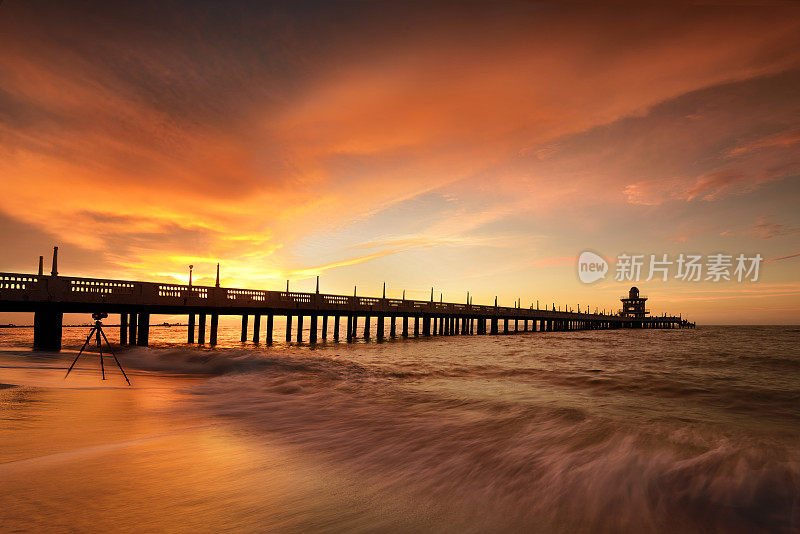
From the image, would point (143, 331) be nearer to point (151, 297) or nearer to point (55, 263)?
point (151, 297)

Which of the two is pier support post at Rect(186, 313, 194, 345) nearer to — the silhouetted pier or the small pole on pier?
the silhouetted pier

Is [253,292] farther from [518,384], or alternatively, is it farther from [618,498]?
[618,498]

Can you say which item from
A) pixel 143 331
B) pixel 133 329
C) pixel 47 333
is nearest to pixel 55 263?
pixel 47 333

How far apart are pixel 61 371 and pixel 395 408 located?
10141mm

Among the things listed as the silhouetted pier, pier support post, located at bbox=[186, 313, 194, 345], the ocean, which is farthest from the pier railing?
the ocean

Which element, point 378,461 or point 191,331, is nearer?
point 378,461

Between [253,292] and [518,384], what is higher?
[253,292]

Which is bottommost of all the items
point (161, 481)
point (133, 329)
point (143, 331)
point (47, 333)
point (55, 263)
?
point (133, 329)

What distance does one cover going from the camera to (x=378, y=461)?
607cm

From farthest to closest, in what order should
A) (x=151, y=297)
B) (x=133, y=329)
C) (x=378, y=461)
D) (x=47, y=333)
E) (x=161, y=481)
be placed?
1. (x=133, y=329)
2. (x=151, y=297)
3. (x=47, y=333)
4. (x=378, y=461)
5. (x=161, y=481)

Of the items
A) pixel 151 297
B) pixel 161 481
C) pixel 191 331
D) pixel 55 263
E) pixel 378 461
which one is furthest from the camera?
pixel 191 331

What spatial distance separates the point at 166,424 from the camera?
6867 mm

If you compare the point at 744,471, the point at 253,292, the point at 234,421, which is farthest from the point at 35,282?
the point at 744,471

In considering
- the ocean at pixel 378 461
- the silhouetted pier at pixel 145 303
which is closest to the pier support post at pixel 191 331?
the silhouetted pier at pixel 145 303
